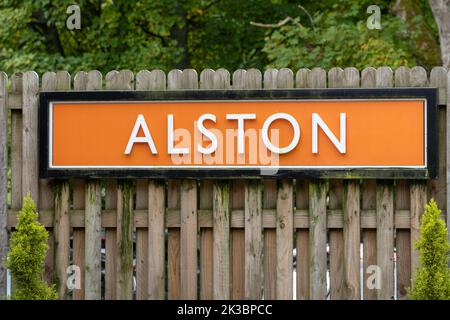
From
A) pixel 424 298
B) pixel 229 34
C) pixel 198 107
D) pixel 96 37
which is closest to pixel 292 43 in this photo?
pixel 229 34

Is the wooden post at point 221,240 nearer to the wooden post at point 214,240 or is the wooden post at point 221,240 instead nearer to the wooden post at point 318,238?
the wooden post at point 214,240

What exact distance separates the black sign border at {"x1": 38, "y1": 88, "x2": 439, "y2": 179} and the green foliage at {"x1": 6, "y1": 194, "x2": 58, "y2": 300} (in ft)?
2.56

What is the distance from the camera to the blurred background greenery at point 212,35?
14.5m

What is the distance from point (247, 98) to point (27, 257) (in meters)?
2.38

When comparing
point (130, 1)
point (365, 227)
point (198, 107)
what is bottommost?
point (365, 227)

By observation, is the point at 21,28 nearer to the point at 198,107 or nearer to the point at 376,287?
the point at 198,107

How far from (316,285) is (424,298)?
3.52 feet

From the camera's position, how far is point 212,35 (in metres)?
17.8

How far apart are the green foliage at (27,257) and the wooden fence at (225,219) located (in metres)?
0.74

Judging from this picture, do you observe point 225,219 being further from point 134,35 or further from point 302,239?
point 134,35

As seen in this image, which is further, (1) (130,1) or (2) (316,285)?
(1) (130,1)

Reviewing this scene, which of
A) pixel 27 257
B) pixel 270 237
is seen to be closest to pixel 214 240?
pixel 270 237

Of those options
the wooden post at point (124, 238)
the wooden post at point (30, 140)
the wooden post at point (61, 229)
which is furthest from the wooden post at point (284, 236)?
the wooden post at point (30, 140)

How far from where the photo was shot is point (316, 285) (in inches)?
306
